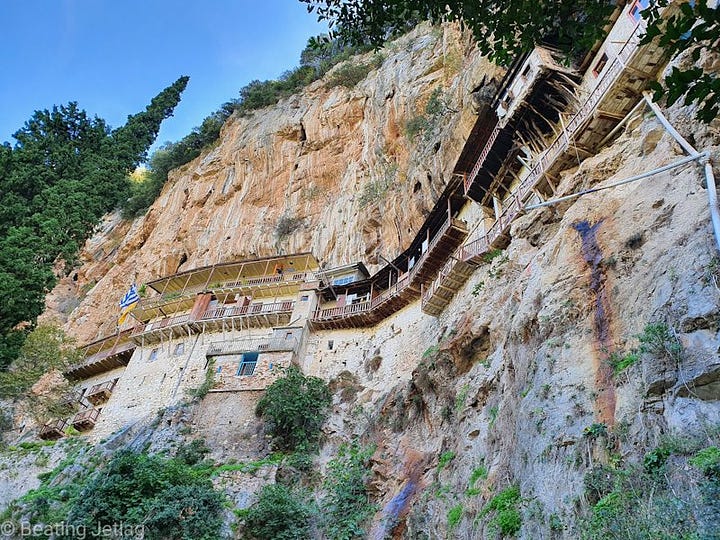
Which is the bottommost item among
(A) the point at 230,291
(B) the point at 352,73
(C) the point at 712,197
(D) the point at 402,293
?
(C) the point at 712,197

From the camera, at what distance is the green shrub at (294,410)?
1991 cm

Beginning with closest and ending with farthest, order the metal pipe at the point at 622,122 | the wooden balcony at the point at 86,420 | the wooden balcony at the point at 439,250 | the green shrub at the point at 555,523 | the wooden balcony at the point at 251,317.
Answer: the green shrub at the point at 555,523 → the metal pipe at the point at 622,122 → the wooden balcony at the point at 439,250 → the wooden balcony at the point at 86,420 → the wooden balcony at the point at 251,317

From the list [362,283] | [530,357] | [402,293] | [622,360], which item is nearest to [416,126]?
[362,283]

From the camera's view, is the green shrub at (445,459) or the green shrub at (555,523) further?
the green shrub at (445,459)

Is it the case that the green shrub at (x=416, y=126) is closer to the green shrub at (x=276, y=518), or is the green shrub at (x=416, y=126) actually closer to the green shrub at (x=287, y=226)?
the green shrub at (x=287, y=226)

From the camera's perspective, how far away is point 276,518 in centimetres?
1513

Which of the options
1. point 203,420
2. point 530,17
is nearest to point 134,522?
point 203,420

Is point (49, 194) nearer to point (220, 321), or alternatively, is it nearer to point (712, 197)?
point (220, 321)

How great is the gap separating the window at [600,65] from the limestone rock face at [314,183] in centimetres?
684

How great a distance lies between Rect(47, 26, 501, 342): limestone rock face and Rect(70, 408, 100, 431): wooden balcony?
12.0 meters

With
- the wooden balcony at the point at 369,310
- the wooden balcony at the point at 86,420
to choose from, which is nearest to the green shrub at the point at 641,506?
the wooden balcony at the point at 369,310

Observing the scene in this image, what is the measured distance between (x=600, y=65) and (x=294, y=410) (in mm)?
17036

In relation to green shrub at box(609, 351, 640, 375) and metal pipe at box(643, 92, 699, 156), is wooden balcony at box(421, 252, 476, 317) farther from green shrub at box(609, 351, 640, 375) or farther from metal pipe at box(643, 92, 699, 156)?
green shrub at box(609, 351, 640, 375)

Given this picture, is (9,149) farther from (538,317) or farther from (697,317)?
(697,317)
